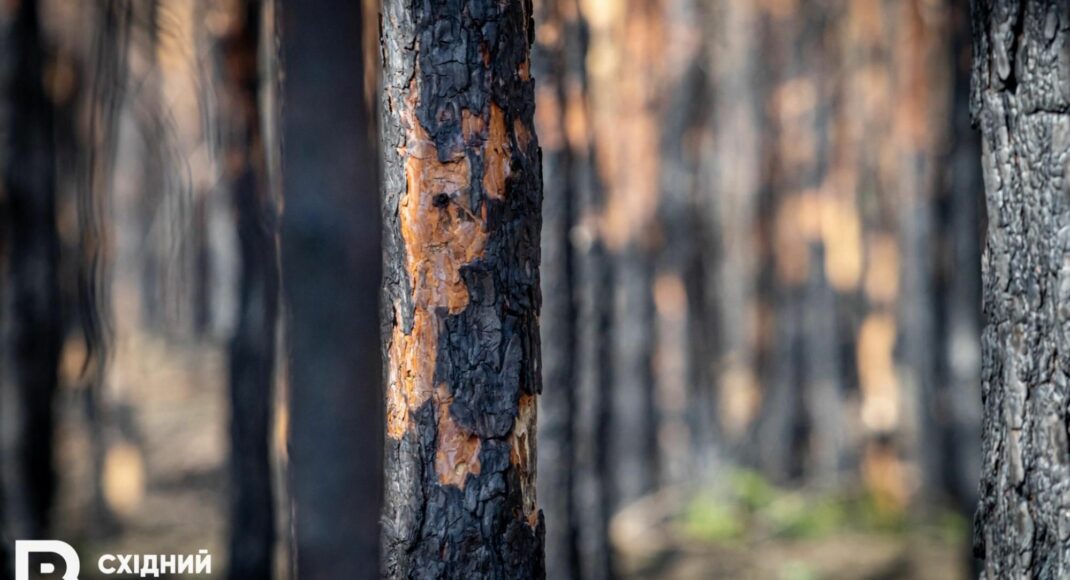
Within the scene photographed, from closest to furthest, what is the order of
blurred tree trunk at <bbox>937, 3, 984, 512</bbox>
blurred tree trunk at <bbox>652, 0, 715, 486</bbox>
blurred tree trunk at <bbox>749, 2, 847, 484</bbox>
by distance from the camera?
blurred tree trunk at <bbox>937, 3, 984, 512</bbox>, blurred tree trunk at <bbox>749, 2, 847, 484</bbox>, blurred tree trunk at <bbox>652, 0, 715, 486</bbox>

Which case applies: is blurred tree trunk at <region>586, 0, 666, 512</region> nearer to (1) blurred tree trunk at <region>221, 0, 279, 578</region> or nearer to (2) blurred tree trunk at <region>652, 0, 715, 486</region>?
(2) blurred tree trunk at <region>652, 0, 715, 486</region>

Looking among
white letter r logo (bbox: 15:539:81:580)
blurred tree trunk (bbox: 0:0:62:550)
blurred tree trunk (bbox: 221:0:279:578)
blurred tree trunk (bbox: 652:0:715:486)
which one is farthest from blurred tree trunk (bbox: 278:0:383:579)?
blurred tree trunk (bbox: 652:0:715:486)

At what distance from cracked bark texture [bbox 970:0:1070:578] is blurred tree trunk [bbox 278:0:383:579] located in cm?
164

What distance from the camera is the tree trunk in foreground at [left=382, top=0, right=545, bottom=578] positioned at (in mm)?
2418

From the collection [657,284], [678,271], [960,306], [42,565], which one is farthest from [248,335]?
[960,306]

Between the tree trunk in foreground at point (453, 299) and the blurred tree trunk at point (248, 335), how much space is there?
113 inches

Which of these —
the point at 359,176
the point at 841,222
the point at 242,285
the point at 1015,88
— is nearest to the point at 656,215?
the point at 841,222

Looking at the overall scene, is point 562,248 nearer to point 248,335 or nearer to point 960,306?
point 248,335

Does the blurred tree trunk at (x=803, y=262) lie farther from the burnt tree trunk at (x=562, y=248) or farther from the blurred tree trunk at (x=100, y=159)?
the blurred tree trunk at (x=100, y=159)

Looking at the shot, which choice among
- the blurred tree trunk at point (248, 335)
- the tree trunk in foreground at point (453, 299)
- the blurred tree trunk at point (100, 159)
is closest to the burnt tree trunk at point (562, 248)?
the blurred tree trunk at point (248, 335)

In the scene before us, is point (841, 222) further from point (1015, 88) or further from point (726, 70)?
point (1015, 88)

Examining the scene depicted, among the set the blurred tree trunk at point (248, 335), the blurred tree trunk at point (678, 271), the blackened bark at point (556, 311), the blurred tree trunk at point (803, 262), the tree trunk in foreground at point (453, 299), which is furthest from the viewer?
the blurred tree trunk at point (678, 271)

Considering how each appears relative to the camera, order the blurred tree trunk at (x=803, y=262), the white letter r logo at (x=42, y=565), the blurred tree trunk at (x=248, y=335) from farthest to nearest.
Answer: the blurred tree trunk at (x=803, y=262) < the blurred tree trunk at (x=248, y=335) < the white letter r logo at (x=42, y=565)

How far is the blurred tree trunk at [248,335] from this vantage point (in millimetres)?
5180
